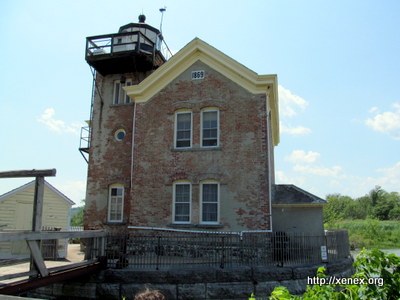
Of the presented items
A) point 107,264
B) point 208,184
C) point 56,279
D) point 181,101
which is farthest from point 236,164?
point 56,279

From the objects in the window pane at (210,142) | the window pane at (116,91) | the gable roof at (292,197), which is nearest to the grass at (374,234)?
the gable roof at (292,197)

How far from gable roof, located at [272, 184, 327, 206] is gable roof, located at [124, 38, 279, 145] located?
451 centimetres

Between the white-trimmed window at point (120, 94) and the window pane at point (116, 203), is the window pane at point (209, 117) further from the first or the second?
the window pane at point (116, 203)

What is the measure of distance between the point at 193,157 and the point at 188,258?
15.4 feet

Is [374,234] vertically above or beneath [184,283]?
above

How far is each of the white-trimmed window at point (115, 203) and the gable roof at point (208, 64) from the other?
482 centimetres

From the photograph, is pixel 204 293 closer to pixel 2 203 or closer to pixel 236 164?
pixel 236 164

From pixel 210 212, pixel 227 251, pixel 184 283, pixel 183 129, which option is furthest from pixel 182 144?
pixel 184 283

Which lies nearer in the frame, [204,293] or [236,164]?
[204,293]

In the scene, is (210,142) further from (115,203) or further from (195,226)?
(115,203)

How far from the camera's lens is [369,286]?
3139mm

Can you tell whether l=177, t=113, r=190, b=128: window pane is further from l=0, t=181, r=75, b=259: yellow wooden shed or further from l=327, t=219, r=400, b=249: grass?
l=327, t=219, r=400, b=249: grass

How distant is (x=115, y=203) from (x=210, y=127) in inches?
259

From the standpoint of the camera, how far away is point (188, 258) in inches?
515
